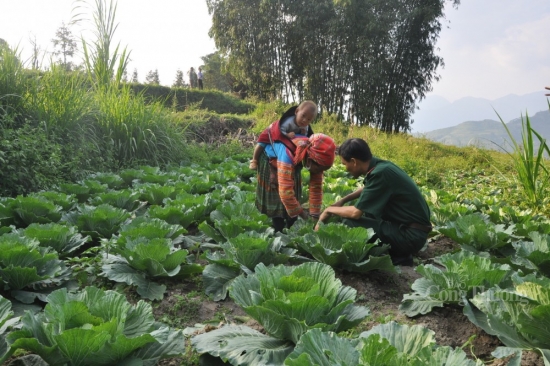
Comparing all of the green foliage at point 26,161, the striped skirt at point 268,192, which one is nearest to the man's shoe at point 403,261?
the striped skirt at point 268,192

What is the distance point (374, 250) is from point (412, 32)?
48.0 ft

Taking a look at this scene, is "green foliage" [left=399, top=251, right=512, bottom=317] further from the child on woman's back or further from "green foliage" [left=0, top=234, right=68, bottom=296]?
"green foliage" [left=0, top=234, right=68, bottom=296]

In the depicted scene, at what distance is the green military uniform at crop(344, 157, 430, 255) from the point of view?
8.89ft

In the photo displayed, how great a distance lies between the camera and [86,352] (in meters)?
1.33

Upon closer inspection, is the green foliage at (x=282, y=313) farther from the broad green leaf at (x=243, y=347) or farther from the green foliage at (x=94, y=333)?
the green foliage at (x=94, y=333)

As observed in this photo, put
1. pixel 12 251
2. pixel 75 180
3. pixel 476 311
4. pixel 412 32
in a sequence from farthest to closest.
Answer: pixel 412 32 < pixel 75 180 < pixel 12 251 < pixel 476 311

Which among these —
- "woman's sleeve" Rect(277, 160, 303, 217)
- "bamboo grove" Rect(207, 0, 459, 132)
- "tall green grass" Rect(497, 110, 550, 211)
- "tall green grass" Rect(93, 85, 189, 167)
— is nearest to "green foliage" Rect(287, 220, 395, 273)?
"woman's sleeve" Rect(277, 160, 303, 217)

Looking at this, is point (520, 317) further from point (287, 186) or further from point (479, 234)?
point (287, 186)

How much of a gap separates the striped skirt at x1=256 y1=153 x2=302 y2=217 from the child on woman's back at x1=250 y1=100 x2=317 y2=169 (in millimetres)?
72

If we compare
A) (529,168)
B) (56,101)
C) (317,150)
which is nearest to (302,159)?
(317,150)

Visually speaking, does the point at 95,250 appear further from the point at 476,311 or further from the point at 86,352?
the point at 476,311

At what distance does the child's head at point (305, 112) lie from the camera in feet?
10.1

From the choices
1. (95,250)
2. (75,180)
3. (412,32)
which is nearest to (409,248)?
(95,250)

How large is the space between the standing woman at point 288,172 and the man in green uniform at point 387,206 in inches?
7.6
